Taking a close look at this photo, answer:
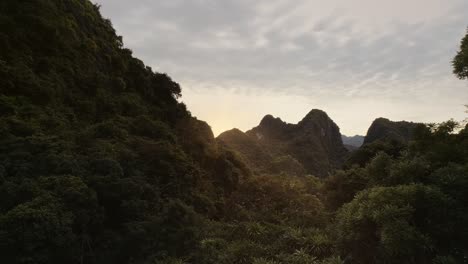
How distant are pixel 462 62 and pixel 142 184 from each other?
20056 millimetres

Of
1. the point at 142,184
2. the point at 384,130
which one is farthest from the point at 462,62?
the point at 384,130

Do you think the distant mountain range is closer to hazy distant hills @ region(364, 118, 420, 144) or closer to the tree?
hazy distant hills @ region(364, 118, 420, 144)

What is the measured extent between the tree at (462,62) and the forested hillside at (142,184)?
0.07 m

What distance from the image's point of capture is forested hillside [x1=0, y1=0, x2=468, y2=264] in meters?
14.0

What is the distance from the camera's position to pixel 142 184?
18.0m

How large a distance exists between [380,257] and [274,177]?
23.0m

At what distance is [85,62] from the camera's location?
27.6 metres

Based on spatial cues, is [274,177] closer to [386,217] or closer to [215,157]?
[215,157]

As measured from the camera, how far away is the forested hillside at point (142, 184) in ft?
46.1

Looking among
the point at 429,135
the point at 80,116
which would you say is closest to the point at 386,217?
the point at 429,135

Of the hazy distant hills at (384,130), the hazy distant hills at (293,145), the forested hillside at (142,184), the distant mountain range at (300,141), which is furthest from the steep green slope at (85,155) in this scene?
the hazy distant hills at (384,130)

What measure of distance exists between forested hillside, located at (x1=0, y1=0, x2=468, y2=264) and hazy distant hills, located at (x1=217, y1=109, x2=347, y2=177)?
120ft

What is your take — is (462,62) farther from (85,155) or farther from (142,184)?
(85,155)

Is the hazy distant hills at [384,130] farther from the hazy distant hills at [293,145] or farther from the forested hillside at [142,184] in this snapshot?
the forested hillside at [142,184]
